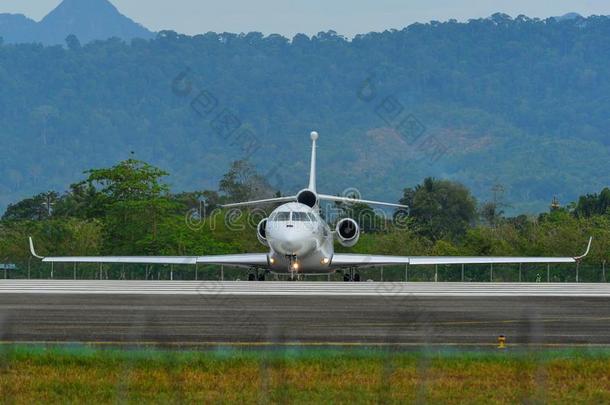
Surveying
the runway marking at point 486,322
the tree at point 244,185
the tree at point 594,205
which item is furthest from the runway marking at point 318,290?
the tree at point 244,185

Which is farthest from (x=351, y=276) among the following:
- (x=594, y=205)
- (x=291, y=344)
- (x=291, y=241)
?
(x=594, y=205)

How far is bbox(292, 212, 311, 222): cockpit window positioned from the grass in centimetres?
2831

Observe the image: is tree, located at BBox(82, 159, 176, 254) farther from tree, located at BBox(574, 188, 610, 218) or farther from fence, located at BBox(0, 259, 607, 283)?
tree, located at BBox(574, 188, 610, 218)

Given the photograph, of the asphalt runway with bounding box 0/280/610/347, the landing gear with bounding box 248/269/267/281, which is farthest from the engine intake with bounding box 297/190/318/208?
the asphalt runway with bounding box 0/280/610/347

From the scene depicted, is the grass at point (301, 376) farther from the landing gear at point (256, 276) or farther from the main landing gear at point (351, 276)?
the main landing gear at point (351, 276)

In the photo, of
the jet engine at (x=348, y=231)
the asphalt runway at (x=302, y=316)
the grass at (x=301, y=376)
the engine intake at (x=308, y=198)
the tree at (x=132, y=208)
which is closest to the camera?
A: the grass at (x=301, y=376)

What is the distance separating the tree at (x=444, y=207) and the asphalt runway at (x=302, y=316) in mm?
82174

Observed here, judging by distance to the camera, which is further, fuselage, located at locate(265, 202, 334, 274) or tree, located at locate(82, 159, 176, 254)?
tree, located at locate(82, 159, 176, 254)

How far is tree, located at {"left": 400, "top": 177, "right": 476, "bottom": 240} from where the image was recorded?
119 metres

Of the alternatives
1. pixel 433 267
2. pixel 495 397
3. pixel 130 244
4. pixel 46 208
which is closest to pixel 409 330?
pixel 495 397

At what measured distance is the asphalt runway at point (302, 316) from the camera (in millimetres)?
20938

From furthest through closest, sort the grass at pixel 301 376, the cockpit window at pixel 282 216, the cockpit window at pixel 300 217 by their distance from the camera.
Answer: the cockpit window at pixel 300 217
the cockpit window at pixel 282 216
the grass at pixel 301 376

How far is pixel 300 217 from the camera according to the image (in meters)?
47.7

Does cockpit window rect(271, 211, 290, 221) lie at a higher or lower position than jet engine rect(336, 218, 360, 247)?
higher
